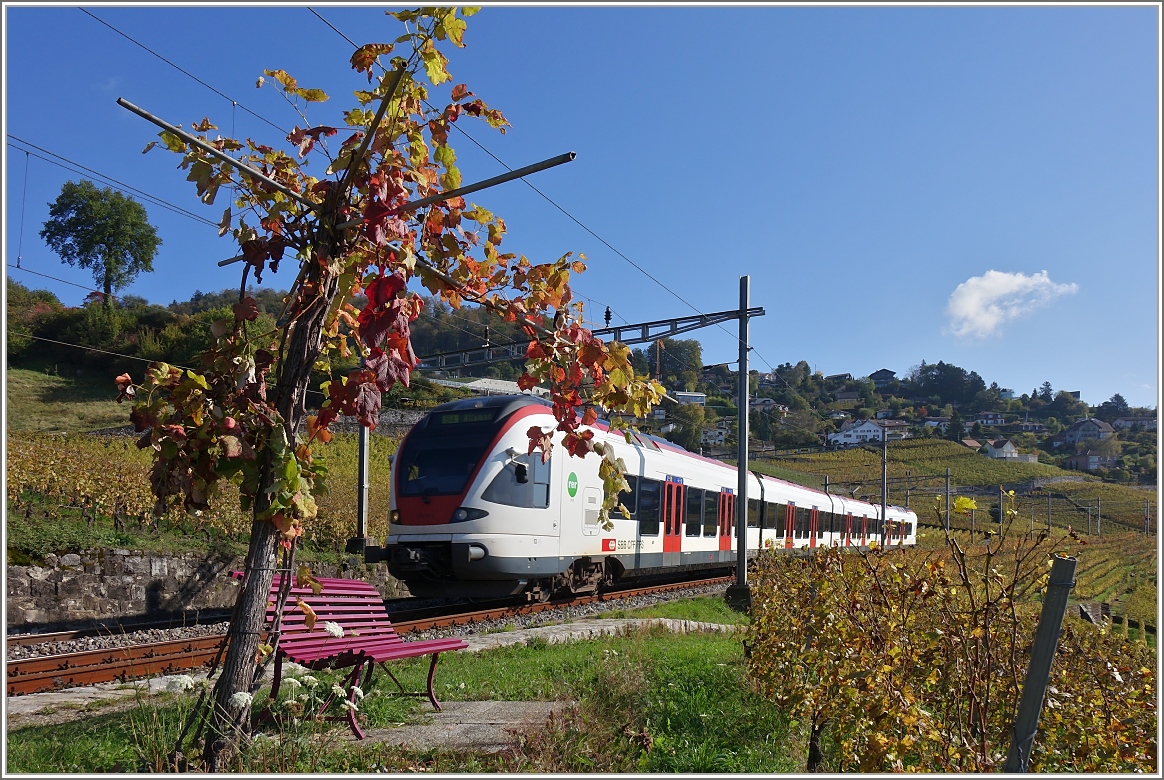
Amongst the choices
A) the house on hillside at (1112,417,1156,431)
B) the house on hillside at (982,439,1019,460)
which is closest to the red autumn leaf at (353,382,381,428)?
the house on hillside at (982,439,1019,460)

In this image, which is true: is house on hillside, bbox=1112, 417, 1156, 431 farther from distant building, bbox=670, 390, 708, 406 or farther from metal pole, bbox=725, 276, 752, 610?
metal pole, bbox=725, 276, 752, 610

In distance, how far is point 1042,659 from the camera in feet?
10.9

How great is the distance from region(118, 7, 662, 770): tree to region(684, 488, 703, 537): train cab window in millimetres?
13341

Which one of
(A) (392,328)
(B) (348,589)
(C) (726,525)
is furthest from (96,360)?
(A) (392,328)

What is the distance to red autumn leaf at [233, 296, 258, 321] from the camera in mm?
3984

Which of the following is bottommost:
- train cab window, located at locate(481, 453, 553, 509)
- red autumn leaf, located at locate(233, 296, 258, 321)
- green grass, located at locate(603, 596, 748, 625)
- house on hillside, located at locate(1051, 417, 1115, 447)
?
green grass, located at locate(603, 596, 748, 625)

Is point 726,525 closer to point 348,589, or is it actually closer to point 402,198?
point 348,589

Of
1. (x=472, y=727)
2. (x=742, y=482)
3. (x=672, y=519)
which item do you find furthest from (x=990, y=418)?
(x=472, y=727)

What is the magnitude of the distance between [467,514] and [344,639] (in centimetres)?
615

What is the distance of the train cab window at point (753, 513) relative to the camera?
21828 mm

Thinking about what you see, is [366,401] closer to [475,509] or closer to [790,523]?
[475,509]

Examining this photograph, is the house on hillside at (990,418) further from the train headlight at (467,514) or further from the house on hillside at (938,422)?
the train headlight at (467,514)

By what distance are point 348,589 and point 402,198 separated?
3302mm

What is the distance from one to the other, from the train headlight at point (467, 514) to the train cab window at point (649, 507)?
4.20 meters
